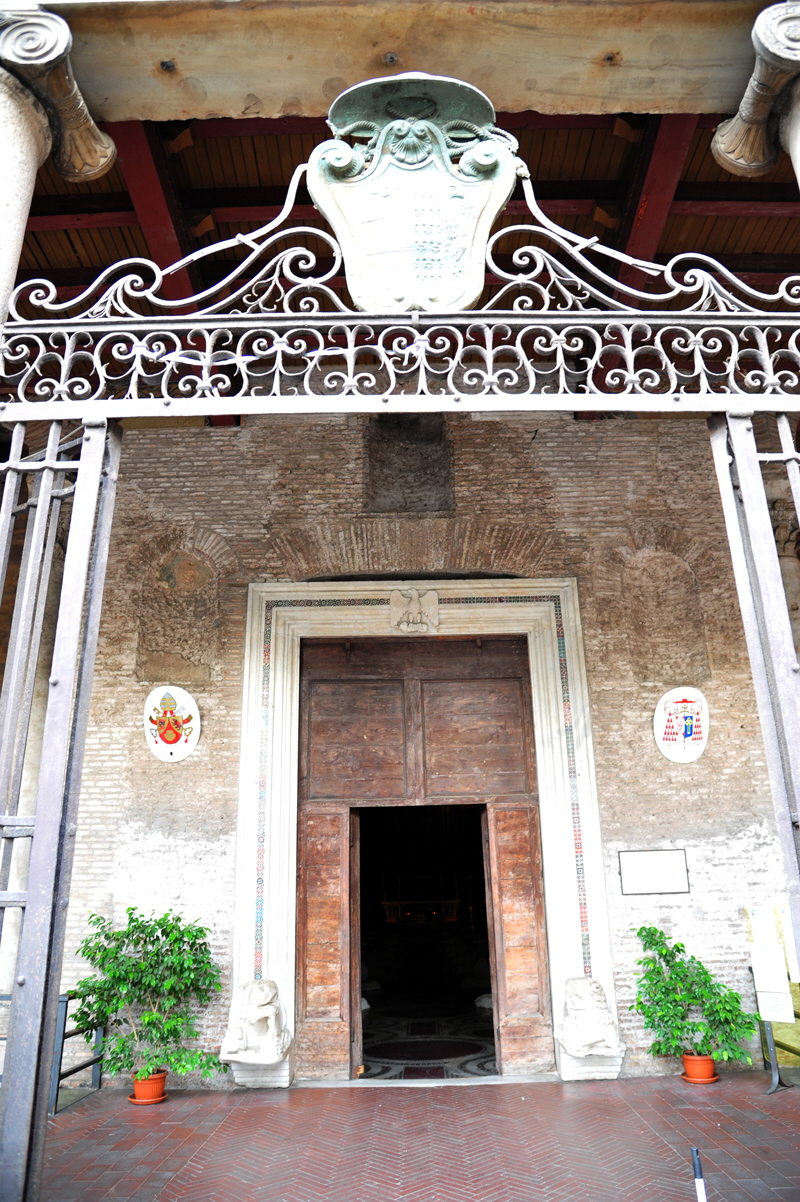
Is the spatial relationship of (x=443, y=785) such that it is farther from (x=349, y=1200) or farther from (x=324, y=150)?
(x=324, y=150)

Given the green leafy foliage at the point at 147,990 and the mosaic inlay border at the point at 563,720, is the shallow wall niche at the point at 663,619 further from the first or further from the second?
the green leafy foliage at the point at 147,990

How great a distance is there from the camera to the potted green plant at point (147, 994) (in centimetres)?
599

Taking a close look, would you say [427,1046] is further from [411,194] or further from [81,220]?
[81,220]

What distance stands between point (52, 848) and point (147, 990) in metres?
4.02

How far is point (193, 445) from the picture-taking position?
801 cm

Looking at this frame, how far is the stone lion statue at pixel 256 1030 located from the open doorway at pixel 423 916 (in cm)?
401

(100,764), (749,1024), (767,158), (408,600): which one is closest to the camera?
(767,158)

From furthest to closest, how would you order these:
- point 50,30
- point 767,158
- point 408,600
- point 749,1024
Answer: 1. point 408,600
2. point 749,1024
3. point 767,158
4. point 50,30

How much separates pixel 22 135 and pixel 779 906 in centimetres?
712

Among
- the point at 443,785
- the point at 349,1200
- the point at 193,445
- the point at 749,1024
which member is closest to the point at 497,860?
the point at 443,785

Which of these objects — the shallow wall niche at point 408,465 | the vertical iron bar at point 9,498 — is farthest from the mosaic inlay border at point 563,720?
the vertical iron bar at point 9,498

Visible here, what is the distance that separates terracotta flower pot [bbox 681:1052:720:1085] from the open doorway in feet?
13.6

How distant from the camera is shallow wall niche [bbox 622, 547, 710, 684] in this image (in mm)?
7453

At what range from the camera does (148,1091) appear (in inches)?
238
